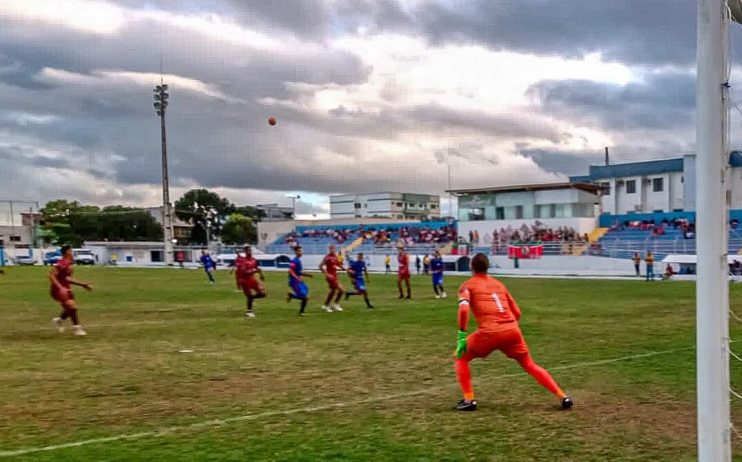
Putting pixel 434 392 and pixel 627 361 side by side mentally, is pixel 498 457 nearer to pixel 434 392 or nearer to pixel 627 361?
pixel 434 392

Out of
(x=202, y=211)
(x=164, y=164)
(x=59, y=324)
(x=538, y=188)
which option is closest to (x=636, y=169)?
(x=538, y=188)

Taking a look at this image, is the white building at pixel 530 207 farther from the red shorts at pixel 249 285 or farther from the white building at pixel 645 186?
the red shorts at pixel 249 285

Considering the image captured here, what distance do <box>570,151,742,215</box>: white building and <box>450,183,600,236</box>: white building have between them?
8.19 m

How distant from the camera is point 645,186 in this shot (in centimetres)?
6925

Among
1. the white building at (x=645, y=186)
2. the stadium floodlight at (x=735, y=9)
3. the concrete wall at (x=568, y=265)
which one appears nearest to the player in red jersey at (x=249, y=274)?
the stadium floodlight at (x=735, y=9)

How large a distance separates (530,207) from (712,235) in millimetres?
54314

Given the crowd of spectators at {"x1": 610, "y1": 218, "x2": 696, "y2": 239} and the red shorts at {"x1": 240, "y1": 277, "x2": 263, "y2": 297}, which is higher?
the crowd of spectators at {"x1": 610, "y1": 218, "x2": 696, "y2": 239}

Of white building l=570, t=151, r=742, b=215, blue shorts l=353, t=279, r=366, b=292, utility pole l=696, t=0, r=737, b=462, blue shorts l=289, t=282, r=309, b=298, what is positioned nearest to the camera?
utility pole l=696, t=0, r=737, b=462

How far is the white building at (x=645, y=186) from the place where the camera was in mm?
65500

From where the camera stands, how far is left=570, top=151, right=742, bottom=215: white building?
2579 inches

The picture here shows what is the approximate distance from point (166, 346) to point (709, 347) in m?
11.0

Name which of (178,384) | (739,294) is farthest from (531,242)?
(178,384)

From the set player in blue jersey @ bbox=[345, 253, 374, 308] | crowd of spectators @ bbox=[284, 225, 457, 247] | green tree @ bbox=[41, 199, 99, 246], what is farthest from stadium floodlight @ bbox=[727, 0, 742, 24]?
green tree @ bbox=[41, 199, 99, 246]

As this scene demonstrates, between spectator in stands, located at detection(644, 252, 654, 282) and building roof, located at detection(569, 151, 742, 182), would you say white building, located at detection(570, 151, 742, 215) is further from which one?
spectator in stands, located at detection(644, 252, 654, 282)
